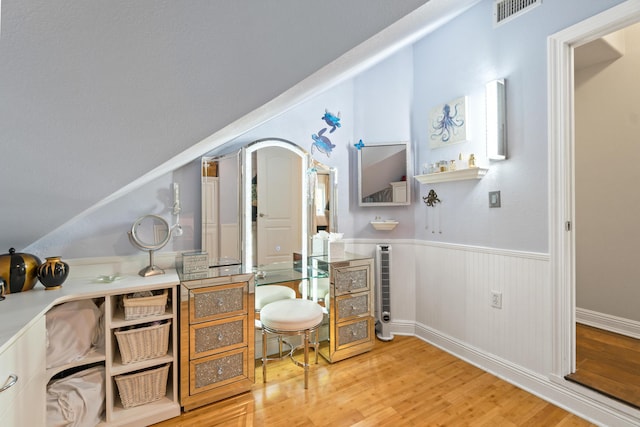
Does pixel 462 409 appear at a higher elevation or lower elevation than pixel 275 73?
lower

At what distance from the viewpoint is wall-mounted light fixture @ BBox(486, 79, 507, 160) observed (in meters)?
1.97

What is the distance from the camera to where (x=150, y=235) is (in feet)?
6.57

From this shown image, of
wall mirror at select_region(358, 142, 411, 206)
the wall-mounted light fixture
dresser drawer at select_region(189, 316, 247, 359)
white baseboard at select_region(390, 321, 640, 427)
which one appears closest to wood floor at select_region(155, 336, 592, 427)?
white baseboard at select_region(390, 321, 640, 427)

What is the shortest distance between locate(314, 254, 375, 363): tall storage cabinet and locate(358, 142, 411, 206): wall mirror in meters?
0.65

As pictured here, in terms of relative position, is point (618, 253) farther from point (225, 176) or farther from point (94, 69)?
point (94, 69)

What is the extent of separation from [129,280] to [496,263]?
2.39 meters

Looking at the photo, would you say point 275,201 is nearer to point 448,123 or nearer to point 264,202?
point 264,202

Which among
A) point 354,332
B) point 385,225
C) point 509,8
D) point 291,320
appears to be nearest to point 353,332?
point 354,332

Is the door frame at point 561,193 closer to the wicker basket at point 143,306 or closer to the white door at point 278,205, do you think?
the white door at point 278,205

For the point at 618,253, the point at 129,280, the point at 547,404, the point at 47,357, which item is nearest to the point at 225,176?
the point at 129,280

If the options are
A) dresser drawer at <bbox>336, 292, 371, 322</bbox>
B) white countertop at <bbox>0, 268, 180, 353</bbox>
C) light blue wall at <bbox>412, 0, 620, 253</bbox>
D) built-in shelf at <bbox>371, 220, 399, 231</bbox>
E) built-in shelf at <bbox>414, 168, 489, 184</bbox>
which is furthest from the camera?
built-in shelf at <bbox>371, 220, 399, 231</bbox>

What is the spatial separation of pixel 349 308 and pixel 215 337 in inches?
39.9

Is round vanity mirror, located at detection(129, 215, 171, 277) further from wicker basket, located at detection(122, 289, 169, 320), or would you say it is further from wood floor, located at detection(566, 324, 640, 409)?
wood floor, located at detection(566, 324, 640, 409)

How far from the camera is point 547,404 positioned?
175 centimetres
